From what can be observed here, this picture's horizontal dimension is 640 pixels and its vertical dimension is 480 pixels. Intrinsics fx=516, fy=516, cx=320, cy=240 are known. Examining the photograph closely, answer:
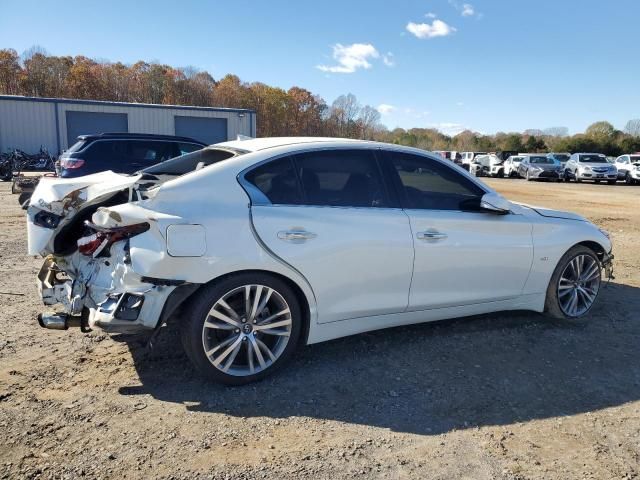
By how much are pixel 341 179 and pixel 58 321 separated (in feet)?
7.05

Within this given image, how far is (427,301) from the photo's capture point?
3996 millimetres

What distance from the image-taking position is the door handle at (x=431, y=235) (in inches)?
152

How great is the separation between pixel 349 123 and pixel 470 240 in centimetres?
7220

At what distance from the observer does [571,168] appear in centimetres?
3097

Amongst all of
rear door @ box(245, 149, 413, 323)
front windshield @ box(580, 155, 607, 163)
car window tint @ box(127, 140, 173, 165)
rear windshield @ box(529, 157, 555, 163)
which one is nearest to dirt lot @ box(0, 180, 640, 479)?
rear door @ box(245, 149, 413, 323)

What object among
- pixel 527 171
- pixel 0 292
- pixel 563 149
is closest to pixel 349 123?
pixel 563 149

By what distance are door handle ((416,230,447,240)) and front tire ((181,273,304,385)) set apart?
42.2 inches

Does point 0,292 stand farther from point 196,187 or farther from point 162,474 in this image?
point 162,474

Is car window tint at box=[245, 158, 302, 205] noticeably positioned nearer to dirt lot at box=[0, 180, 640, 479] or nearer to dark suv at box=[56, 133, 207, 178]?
dirt lot at box=[0, 180, 640, 479]

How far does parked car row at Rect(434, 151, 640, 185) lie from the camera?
28.8m

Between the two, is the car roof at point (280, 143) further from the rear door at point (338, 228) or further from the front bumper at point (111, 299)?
the front bumper at point (111, 299)

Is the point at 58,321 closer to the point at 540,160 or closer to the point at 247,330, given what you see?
the point at 247,330

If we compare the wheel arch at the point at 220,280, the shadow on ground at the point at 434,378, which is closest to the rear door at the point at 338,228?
the wheel arch at the point at 220,280

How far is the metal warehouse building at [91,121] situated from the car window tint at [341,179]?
3012 centimetres
